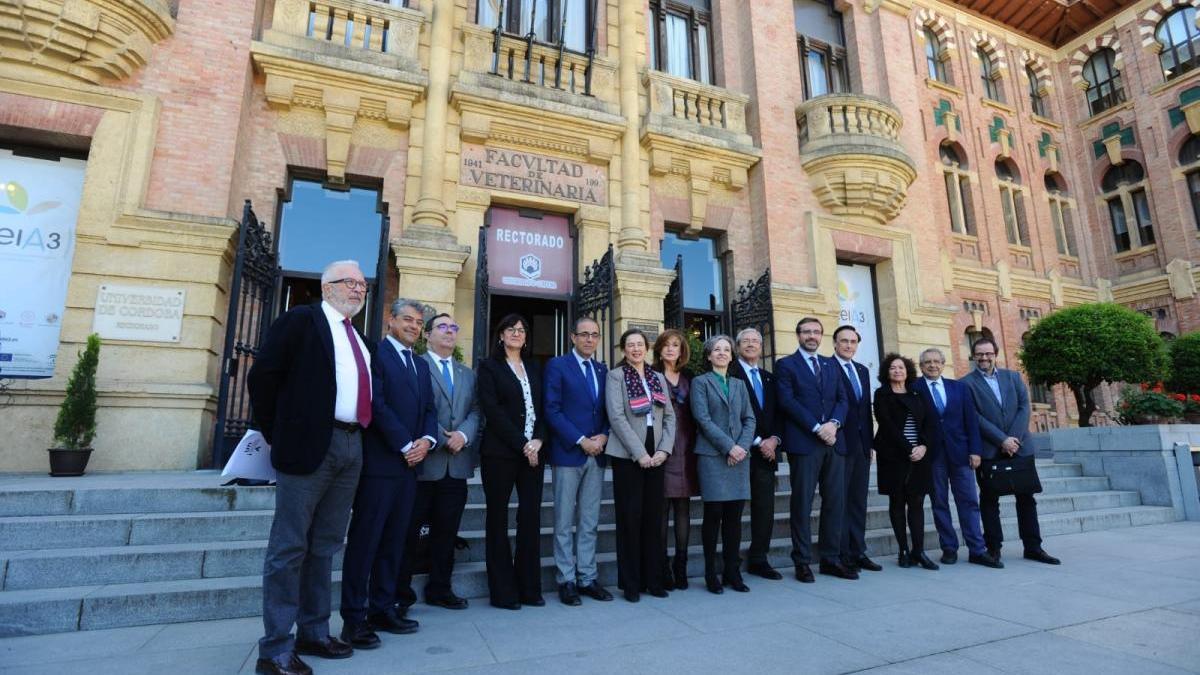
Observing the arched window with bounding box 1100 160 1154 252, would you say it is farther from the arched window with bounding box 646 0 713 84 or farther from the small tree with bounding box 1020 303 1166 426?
the arched window with bounding box 646 0 713 84

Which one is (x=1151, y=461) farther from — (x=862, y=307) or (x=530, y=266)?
(x=530, y=266)

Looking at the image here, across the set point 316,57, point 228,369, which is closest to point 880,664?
point 228,369

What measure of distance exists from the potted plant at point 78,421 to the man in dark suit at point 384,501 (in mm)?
4486

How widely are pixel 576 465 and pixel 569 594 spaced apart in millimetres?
886

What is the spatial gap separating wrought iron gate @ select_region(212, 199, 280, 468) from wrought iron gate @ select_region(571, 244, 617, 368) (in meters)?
4.33

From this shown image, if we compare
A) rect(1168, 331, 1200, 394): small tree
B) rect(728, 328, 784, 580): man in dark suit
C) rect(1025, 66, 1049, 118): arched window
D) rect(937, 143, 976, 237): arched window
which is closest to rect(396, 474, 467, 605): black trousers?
rect(728, 328, 784, 580): man in dark suit

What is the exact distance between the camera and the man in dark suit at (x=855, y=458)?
539 cm

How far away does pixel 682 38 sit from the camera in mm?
11898

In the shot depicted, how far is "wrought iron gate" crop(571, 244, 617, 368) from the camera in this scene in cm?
859

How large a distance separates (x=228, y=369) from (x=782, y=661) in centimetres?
639

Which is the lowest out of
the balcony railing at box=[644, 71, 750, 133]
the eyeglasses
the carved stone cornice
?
the eyeglasses

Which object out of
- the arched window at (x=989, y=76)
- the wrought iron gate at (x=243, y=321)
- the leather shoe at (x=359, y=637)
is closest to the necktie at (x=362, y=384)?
the leather shoe at (x=359, y=637)

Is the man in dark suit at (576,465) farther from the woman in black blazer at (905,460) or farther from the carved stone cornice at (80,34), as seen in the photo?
the carved stone cornice at (80,34)

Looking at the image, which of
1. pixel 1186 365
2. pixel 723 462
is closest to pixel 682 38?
pixel 723 462
